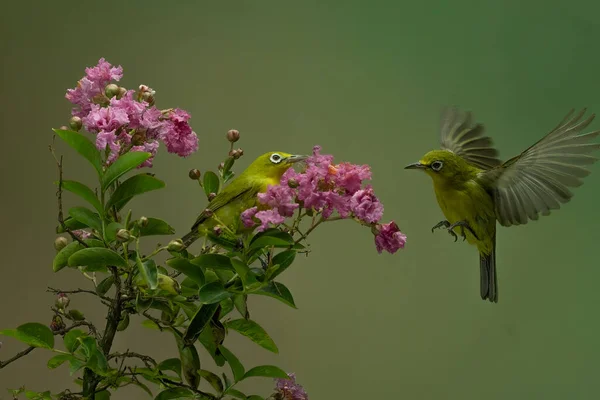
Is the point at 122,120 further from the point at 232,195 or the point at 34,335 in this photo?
the point at 34,335

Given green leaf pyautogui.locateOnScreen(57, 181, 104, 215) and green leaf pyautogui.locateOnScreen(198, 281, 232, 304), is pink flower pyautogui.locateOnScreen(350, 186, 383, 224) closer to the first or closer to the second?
green leaf pyautogui.locateOnScreen(198, 281, 232, 304)

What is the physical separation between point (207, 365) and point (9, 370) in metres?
0.53

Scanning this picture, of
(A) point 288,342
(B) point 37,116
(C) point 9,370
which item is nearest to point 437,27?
(A) point 288,342

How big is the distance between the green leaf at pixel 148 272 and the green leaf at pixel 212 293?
0.07 metres

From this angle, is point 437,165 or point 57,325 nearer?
point 57,325

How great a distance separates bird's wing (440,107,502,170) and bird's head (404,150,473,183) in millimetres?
197

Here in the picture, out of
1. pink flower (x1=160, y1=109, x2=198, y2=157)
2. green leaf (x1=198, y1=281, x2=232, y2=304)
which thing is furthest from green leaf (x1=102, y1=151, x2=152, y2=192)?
green leaf (x1=198, y1=281, x2=232, y2=304)

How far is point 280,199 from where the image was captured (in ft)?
3.69

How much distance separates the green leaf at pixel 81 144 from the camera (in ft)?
3.78

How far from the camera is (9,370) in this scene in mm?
1952

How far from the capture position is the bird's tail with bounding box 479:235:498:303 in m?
1.77

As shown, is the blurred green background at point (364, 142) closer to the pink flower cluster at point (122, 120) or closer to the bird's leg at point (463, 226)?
the bird's leg at point (463, 226)

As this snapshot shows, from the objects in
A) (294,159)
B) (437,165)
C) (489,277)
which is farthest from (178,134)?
(489,277)

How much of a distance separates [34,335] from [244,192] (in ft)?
1.46
